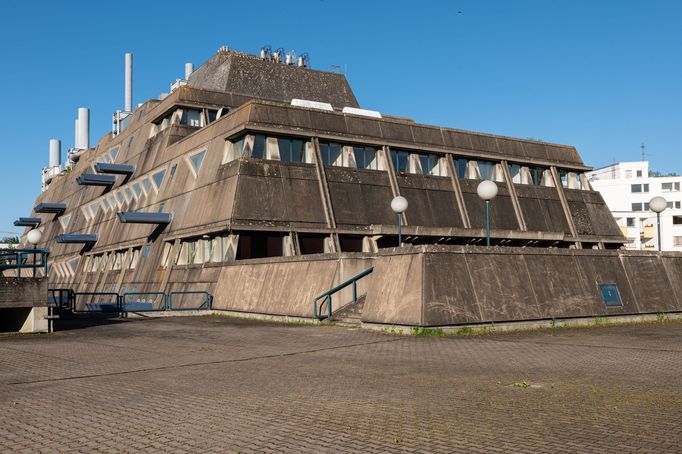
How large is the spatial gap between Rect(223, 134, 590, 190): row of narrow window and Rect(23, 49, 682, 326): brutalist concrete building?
87mm

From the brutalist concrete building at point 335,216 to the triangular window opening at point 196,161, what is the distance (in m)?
0.09

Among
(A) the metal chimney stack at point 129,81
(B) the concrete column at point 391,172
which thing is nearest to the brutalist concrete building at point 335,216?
(B) the concrete column at point 391,172

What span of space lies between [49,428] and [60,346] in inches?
394

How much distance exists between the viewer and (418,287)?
17250mm

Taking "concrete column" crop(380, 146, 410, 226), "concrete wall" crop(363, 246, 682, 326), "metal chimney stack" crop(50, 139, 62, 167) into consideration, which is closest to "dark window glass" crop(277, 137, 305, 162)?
"concrete column" crop(380, 146, 410, 226)

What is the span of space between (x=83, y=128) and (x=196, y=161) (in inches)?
3059

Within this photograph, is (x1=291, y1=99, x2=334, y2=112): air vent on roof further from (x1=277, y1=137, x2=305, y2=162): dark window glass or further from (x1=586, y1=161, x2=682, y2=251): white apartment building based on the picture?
(x1=586, y1=161, x2=682, y2=251): white apartment building

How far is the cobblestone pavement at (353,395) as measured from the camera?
21.9ft

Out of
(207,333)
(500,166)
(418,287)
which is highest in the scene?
(500,166)

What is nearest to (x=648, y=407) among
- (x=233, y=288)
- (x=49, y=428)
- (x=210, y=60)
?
(x=49, y=428)

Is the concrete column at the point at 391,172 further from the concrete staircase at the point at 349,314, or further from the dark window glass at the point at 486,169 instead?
the concrete staircase at the point at 349,314

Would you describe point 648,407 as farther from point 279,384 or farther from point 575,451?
point 279,384

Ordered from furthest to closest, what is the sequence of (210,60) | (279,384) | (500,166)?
(210,60) < (500,166) < (279,384)

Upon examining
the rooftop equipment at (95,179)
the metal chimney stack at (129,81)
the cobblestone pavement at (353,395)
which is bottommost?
the cobblestone pavement at (353,395)
